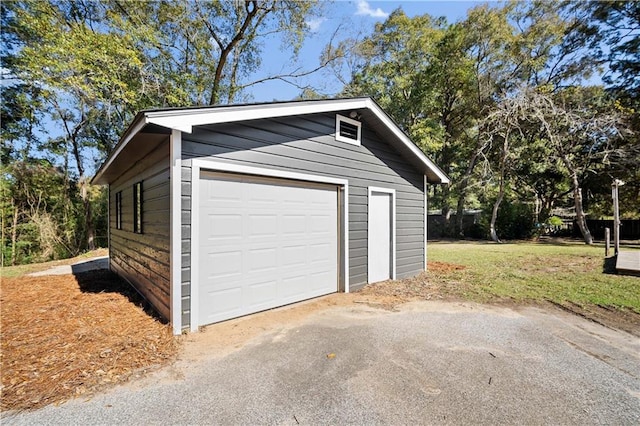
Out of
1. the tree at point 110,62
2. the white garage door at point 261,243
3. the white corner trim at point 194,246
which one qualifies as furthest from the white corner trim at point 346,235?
the tree at point 110,62

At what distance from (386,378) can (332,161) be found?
380 cm

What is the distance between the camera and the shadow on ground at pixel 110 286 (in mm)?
4691

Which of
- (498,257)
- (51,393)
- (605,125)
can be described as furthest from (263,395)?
(605,125)

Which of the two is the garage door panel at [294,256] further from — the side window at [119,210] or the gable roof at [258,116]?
the side window at [119,210]

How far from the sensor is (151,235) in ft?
15.0

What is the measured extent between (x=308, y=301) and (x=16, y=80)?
15.4m

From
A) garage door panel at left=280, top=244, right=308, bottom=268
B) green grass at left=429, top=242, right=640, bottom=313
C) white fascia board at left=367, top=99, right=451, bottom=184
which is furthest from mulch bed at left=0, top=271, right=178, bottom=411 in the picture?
green grass at left=429, top=242, right=640, bottom=313

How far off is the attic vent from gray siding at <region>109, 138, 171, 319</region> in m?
3.11

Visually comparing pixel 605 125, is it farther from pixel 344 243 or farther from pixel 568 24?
pixel 344 243

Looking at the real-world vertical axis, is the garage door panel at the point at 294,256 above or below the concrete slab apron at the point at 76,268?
above

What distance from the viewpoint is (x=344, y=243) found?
5691 millimetres

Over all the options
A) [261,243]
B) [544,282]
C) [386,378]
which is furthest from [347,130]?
[544,282]

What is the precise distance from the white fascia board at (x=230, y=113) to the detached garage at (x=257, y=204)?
1cm

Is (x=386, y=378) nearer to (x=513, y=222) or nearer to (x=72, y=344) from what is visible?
(x=72, y=344)
